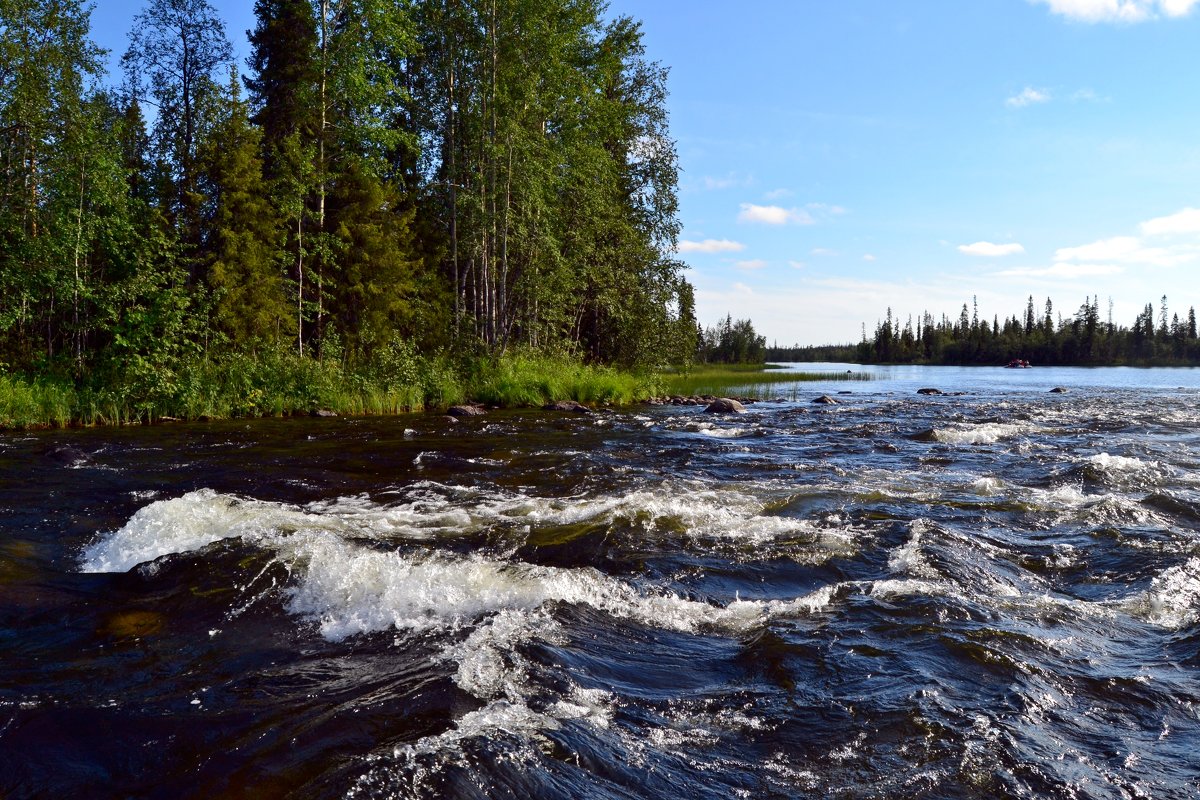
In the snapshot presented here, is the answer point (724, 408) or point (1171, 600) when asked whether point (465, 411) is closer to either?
point (724, 408)

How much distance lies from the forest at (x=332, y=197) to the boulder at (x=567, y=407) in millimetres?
3304

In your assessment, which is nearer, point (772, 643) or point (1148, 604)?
point (772, 643)

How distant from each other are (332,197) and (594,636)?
78.1 feet

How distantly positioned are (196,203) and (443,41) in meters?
10.5

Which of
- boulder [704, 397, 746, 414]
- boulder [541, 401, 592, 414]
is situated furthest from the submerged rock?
boulder [704, 397, 746, 414]

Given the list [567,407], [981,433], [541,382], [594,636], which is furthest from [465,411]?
[594,636]

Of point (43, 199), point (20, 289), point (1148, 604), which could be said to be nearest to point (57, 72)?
point (43, 199)

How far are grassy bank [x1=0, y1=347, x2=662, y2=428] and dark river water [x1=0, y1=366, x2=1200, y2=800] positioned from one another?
20.5ft

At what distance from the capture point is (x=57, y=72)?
57.6ft

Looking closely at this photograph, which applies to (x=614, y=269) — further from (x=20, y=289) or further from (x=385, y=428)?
(x=20, y=289)

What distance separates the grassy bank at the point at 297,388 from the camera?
1568cm

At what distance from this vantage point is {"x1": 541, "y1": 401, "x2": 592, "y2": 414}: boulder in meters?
22.1

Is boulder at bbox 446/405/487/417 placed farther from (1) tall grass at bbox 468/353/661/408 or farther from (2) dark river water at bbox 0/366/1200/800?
(2) dark river water at bbox 0/366/1200/800

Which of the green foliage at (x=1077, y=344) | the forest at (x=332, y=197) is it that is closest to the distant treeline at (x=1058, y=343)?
the green foliage at (x=1077, y=344)
